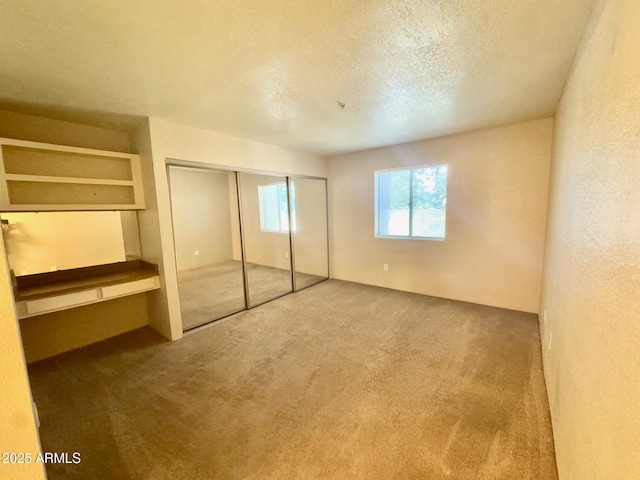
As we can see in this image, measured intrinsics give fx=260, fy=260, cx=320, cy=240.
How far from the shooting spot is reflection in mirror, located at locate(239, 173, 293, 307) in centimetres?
505

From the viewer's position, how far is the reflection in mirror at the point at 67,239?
97.7 inches

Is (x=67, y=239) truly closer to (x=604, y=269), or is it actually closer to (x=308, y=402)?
(x=308, y=402)

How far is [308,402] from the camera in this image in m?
1.95

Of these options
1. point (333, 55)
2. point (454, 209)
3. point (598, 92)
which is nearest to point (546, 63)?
point (598, 92)

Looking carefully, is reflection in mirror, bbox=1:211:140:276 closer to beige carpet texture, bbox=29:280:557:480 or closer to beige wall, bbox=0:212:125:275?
beige wall, bbox=0:212:125:275

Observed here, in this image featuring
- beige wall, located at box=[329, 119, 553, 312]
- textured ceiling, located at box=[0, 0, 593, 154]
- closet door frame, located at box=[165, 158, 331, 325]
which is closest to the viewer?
textured ceiling, located at box=[0, 0, 593, 154]

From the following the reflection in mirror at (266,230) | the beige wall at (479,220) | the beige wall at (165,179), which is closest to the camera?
the beige wall at (165,179)

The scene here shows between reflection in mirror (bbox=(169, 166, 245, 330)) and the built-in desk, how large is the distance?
878 mm

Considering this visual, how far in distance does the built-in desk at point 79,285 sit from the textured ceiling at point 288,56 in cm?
166

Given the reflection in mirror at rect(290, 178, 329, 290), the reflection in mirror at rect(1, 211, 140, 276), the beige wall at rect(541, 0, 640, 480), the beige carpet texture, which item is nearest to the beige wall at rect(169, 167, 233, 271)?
the reflection in mirror at rect(1, 211, 140, 276)

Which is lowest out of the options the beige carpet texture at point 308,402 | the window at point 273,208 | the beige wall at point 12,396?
the beige carpet texture at point 308,402

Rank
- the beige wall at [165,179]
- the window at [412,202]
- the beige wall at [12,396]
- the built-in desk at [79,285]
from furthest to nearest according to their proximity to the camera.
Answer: the window at [412,202] → the beige wall at [165,179] → the built-in desk at [79,285] → the beige wall at [12,396]

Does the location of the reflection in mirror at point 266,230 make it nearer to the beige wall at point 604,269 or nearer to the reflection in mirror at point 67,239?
the reflection in mirror at point 67,239

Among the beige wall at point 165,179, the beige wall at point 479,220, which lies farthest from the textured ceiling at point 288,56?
the beige wall at point 479,220
